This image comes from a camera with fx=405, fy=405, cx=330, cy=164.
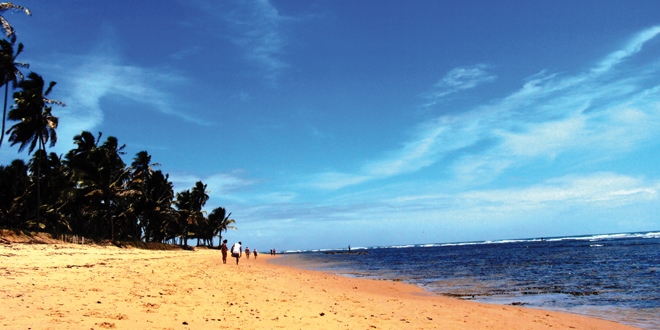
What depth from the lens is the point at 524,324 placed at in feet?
37.0

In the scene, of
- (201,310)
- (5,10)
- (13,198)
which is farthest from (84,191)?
(201,310)

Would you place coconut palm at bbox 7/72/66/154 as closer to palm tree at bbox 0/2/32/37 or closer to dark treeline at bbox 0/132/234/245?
dark treeline at bbox 0/132/234/245

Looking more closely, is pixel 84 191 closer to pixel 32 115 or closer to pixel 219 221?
pixel 32 115

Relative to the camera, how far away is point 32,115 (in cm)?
3912

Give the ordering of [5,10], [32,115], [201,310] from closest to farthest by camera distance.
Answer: [201,310] < [5,10] < [32,115]

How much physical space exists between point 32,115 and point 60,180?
15214 mm

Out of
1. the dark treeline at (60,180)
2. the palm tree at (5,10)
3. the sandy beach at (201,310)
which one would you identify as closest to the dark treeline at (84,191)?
the dark treeline at (60,180)

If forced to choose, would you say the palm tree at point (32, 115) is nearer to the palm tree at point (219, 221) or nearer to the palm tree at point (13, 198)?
the palm tree at point (13, 198)

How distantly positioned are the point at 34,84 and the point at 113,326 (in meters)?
43.0

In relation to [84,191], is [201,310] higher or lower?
lower

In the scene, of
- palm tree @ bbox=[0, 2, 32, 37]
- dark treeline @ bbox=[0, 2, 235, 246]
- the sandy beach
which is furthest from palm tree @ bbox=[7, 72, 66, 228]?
the sandy beach

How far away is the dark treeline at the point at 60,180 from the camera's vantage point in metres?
38.8

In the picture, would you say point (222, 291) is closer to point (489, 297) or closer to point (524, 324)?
point (524, 324)

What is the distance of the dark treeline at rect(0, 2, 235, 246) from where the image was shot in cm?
3875
